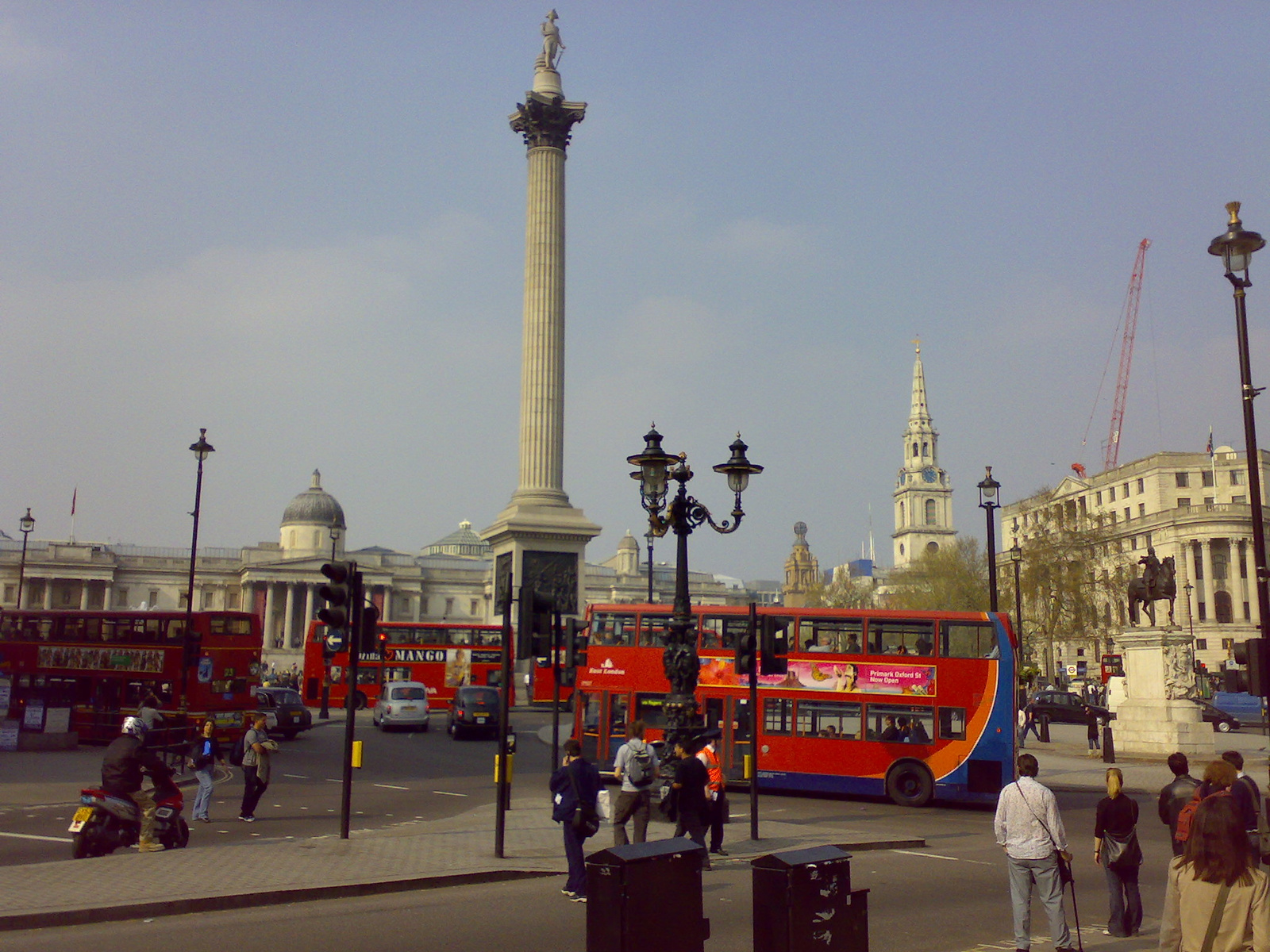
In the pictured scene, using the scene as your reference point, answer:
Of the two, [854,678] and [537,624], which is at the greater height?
[537,624]

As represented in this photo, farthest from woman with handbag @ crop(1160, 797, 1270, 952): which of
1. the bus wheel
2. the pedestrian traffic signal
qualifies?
the bus wheel

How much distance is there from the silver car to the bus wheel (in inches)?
828

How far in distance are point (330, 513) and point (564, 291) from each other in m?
84.6

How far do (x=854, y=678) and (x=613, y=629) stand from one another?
5.48 meters

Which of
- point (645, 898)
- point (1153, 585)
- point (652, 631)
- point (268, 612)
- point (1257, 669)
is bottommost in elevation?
point (645, 898)

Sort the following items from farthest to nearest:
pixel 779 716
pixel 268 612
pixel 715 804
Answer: pixel 268 612 → pixel 779 716 → pixel 715 804

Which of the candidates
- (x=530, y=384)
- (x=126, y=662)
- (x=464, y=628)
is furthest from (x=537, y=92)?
(x=126, y=662)

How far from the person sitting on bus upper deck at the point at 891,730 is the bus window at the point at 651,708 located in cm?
473

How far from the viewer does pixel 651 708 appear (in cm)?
2377

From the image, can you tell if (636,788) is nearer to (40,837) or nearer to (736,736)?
(40,837)

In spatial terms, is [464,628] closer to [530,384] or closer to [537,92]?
[530,384]

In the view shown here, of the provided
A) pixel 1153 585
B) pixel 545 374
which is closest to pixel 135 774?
pixel 1153 585

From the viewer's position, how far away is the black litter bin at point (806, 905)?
688cm

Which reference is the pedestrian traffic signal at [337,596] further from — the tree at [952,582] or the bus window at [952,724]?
the tree at [952,582]
